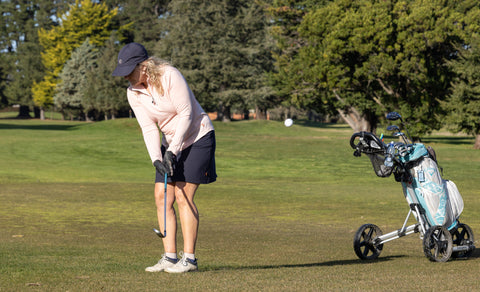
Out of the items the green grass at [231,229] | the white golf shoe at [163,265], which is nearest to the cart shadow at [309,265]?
the green grass at [231,229]

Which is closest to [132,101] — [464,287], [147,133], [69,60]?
[147,133]

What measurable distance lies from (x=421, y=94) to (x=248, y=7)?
37.7 m

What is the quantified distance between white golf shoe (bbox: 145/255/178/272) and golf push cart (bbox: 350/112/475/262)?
8.15 feet

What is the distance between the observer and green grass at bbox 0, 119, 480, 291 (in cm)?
626

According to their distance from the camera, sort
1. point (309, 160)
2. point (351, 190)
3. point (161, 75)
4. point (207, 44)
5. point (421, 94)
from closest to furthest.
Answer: point (161, 75) < point (351, 190) < point (309, 160) < point (421, 94) < point (207, 44)

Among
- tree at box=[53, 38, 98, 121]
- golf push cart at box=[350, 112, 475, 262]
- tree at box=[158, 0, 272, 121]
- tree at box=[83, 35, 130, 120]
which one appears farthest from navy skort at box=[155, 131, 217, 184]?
tree at box=[53, 38, 98, 121]

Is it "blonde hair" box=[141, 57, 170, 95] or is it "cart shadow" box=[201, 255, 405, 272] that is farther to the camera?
"cart shadow" box=[201, 255, 405, 272]

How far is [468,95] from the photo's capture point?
4381cm

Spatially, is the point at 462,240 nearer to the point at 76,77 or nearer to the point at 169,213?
the point at 169,213

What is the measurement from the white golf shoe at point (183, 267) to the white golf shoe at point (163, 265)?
0.21ft

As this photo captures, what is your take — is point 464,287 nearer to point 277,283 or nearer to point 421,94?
point 277,283

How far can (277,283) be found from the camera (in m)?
6.05

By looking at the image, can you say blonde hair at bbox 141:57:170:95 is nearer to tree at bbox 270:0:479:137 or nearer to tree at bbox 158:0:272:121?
tree at bbox 270:0:479:137

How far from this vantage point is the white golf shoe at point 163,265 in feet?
22.4
